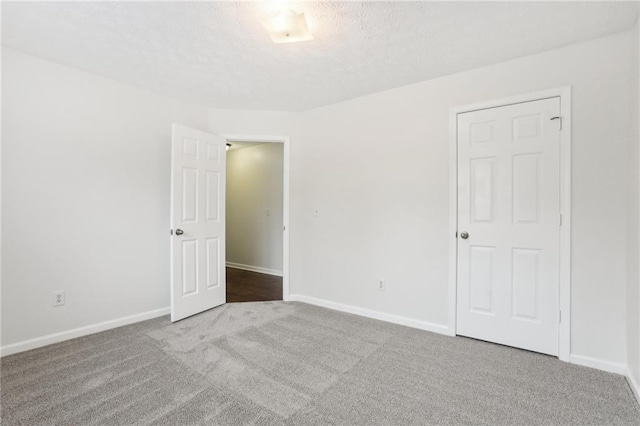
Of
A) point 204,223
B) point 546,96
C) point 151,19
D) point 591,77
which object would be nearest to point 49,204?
point 204,223

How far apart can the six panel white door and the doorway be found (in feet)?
9.80

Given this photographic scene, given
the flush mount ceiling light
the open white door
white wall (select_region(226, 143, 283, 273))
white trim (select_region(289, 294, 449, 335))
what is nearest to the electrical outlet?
the open white door

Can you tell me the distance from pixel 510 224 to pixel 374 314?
5.22 feet

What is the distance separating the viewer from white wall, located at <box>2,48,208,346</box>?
7.75 feet

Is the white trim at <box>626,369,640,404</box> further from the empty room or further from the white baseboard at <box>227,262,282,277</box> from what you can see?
the white baseboard at <box>227,262,282,277</box>

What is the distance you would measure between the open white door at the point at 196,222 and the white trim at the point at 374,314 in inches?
41.3

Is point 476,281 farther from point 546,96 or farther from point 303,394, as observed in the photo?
point 303,394

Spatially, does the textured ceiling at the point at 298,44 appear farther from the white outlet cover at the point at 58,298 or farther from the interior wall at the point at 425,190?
the white outlet cover at the point at 58,298

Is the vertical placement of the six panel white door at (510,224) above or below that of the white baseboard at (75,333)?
above

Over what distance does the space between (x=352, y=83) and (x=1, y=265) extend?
332cm

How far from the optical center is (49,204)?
8.28ft

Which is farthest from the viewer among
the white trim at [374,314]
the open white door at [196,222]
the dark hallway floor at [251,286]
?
the dark hallway floor at [251,286]

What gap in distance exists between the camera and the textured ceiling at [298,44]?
1.86m

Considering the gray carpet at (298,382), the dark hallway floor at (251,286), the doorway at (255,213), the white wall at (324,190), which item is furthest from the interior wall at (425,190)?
the doorway at (255,213)
